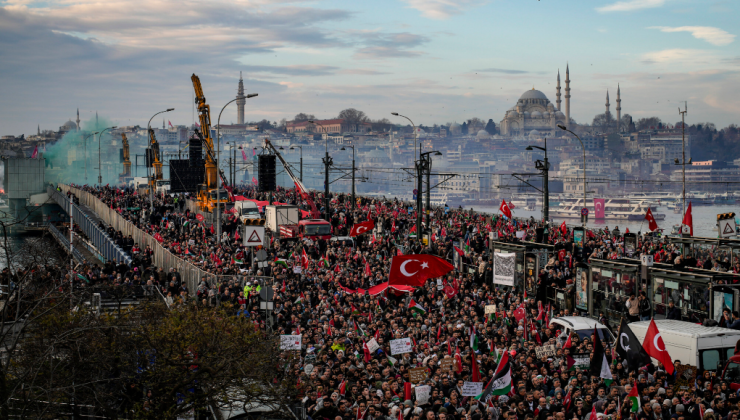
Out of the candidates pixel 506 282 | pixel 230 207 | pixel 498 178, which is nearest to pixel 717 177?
pixel 498 178

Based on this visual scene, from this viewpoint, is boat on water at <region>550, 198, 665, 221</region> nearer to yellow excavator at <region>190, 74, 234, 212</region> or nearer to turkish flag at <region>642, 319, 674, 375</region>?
yellow excavator at <region>190, 74, 234, 212</region>

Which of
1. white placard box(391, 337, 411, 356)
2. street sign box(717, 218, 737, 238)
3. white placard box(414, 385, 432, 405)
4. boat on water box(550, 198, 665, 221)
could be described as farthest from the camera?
boat on water box(550, 198, 665, 221)

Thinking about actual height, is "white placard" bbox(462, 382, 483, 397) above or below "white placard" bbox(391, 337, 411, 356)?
below

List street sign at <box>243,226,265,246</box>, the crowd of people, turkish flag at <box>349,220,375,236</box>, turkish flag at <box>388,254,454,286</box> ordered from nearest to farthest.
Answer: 1. the crowd of people
2. turkish flag at <box>388,254,454,286</box>
3. street sign at <box>243,226,265,246</box>
4. turkish flag at <box>349,220,375,236</box>

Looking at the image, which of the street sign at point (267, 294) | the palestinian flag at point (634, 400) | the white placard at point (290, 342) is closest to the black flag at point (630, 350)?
the palestinian flag at point (634, 400)

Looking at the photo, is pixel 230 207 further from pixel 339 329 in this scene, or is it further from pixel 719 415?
pixel 719 415

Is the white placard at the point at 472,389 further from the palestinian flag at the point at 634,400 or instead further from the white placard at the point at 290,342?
the white placard at the point at 290,342

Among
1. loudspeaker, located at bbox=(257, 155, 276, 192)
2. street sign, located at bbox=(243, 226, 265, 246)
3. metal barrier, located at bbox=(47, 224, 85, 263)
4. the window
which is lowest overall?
metal barrier, located at bbox=(47, 224, 85, 263)

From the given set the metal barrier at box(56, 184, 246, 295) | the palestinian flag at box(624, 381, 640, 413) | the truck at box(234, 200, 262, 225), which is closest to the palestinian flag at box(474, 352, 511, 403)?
the palestinian flag at box(624, 381, 640, 413)
